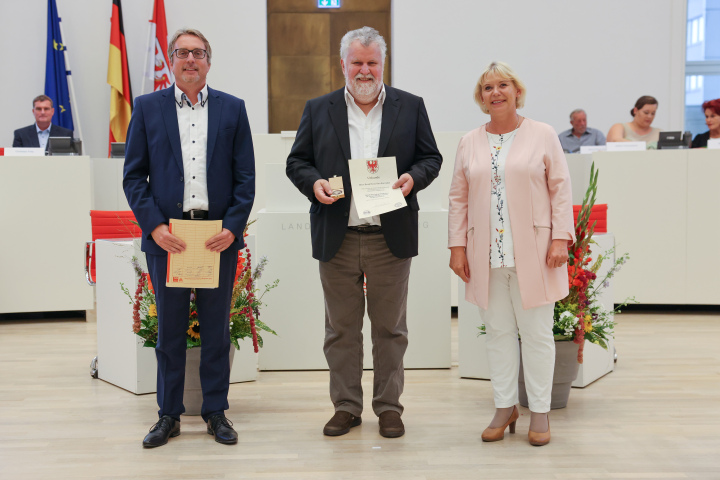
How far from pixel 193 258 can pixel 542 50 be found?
704 cm

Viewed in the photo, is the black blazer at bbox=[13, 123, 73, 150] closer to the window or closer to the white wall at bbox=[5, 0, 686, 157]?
the white wall at bbox=[5, 0, 686, 157]

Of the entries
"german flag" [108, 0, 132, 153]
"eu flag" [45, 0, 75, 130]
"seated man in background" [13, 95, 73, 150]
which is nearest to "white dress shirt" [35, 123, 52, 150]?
"seated man in background" [13, 95, 73, 150]

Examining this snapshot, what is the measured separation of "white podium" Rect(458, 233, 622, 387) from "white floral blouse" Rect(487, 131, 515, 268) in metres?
1.07

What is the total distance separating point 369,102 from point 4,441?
2048 mm

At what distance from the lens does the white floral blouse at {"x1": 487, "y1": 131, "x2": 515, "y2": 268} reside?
2.89 metres

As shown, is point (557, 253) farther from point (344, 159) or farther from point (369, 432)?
point (369, 432)

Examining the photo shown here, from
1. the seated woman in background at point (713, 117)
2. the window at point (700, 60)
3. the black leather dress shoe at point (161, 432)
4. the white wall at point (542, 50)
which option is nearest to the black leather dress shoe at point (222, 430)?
the black leather dress shoe at point (161, 432)

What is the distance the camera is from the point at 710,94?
380 inches

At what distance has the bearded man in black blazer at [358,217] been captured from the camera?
2904mm

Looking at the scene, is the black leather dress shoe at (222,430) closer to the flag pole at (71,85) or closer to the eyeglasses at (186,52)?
the eyeglasses at (186,52)

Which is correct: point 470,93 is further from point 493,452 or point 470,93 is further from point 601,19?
point 493,452

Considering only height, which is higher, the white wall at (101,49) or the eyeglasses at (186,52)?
the white wall at (101,49)

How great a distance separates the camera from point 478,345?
13.1 feet

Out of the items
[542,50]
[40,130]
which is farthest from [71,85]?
[542,50]
